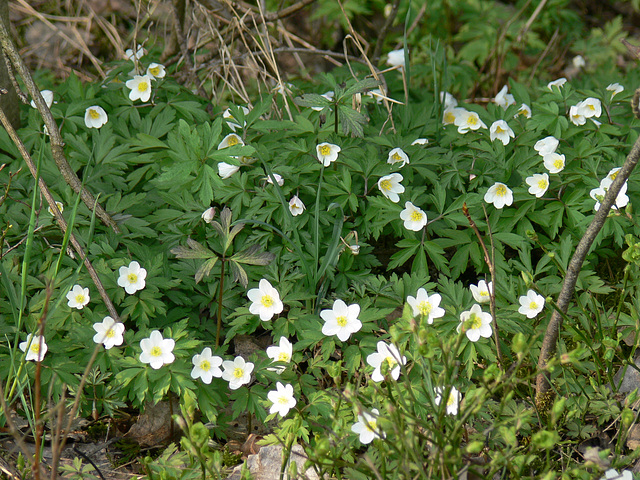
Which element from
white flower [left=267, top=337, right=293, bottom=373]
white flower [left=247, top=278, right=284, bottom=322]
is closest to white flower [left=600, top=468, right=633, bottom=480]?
white flower [left=267, top=337, right=293, bottom=373]

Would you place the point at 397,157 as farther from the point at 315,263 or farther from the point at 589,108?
the point at 589,108

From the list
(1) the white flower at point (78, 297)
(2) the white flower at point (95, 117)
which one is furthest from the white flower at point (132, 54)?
(1) the white flower at point (78, 297)

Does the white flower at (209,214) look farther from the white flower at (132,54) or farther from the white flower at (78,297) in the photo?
the white flower at (132,54)

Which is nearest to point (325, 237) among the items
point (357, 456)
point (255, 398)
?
point (255, 398)

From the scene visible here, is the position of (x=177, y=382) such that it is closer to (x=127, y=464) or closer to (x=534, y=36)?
(x=127, y=464)

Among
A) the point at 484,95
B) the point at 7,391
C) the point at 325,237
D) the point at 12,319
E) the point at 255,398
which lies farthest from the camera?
the point at 484,95

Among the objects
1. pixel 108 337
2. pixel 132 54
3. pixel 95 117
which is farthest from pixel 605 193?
pixel 132 54

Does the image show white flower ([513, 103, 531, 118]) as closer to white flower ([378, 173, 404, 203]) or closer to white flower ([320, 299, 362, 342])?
white flower ([378, 173, 404, 203])
